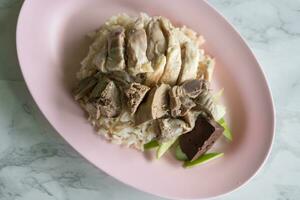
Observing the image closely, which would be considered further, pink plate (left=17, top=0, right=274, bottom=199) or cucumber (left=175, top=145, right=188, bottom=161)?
cucumber (left=175, top=145, right=188, bottom=161)

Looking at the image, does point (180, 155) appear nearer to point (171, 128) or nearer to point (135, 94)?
point (171, 128)

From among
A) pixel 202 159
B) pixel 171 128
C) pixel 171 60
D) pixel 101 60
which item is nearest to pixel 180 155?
pixel 202 159

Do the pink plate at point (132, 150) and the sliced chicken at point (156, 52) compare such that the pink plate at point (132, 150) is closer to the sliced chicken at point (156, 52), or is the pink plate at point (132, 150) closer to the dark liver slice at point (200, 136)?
the dark liver slice at point (200, 136)

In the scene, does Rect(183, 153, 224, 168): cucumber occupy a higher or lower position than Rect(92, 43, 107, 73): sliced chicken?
lower

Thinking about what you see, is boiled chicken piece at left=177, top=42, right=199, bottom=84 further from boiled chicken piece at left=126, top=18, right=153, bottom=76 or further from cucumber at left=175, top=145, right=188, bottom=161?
cucumber at left=175, top=145, right=188, bottom=161

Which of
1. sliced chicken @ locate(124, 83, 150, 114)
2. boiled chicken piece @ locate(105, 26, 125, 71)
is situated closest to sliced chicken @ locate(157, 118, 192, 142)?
sliced chicken @ locate(124, 83, 150, 114)

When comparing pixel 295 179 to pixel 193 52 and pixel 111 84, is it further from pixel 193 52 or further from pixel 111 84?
pixel 111 84

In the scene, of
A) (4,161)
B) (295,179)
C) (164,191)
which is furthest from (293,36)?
(4,161)
